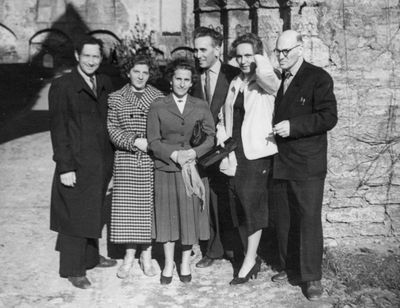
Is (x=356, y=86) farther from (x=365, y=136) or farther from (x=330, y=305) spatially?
(x=330, y=305)

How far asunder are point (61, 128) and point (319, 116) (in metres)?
1.97

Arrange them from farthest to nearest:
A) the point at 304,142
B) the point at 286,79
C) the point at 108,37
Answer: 1. the point at 108,37
2. the point at 286,79
3. the point at 304,142

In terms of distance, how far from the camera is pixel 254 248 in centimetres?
441

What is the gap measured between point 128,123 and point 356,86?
2052 millimetres

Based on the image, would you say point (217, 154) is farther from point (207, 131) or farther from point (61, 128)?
point (61, 128)

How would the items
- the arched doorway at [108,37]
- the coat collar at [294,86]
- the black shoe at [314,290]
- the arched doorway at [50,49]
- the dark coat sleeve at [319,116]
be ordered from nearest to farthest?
the dark coat sleeve at [319,116] → the coat collar at [294,86] → the black shoe at [314,290] → the arched doorway at [50,49] → the arched doorway at [108,37]

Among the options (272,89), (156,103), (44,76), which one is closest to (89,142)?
(156,103)

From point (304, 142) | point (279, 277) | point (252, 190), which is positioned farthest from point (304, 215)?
point (279, 277)

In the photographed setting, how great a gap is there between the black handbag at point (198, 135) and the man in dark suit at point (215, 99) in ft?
1.19

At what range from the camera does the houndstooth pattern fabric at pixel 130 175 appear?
4.43 metres

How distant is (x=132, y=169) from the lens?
14.6 feet

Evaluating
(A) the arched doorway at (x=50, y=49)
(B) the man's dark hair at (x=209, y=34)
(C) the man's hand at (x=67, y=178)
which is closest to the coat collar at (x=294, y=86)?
(B) the man's dark hair at (x=209, y=34)

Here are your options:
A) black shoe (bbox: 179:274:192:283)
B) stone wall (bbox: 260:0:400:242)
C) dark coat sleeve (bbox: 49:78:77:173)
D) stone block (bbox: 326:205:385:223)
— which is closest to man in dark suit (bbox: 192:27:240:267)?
black shoe (bbox: 179:274:192:283)

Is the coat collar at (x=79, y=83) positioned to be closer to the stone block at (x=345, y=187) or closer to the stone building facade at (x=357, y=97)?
the stone building facade at (x=357, y=97)
